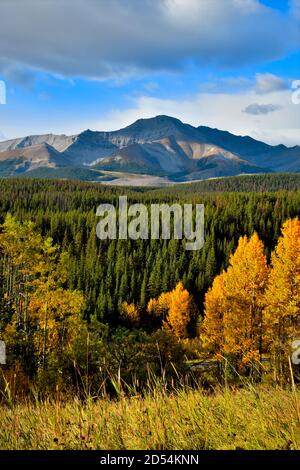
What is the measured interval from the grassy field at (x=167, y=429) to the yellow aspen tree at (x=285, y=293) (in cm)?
1871

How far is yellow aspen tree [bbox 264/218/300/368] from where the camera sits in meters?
21.8

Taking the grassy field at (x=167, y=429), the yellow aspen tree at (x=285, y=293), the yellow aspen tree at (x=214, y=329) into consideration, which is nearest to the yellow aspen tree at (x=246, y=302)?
the yellow aspen tree at (x=285, y=293)

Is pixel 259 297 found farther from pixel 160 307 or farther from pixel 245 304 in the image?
pixel 160 307

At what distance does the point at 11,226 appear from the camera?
812 inches

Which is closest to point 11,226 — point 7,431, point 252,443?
point 7,431

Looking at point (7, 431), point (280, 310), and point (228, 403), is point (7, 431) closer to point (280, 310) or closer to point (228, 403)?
point (228, 403)

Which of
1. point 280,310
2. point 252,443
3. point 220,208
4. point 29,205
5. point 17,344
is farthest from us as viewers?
point 29,205

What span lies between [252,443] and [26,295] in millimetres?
20709

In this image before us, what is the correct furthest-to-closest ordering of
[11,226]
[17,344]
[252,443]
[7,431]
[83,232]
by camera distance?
[83,232] < [11,226] < [17,344] < [7,431] < [252,443]

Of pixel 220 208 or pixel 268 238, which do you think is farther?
pixel 220 208

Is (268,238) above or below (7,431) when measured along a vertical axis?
below

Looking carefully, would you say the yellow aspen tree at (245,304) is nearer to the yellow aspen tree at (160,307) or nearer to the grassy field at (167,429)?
the grassy field at (167,429)

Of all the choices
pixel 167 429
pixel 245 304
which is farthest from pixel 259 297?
pixel 167 429

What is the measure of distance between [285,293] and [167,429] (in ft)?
64.6
